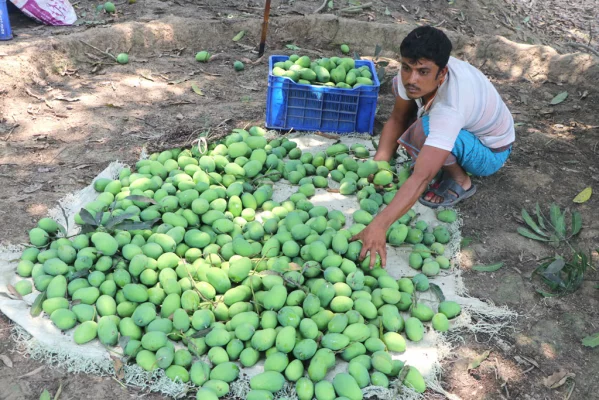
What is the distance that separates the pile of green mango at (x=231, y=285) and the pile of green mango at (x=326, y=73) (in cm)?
105

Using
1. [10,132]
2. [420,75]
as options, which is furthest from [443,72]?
[10,132]

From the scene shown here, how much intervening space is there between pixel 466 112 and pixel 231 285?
1460 millimetres

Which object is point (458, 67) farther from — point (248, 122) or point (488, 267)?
point (248, 122)

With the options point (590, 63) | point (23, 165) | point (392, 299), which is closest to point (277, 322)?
point (392, 299)

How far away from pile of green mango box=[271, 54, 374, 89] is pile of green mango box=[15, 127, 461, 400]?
41.5 inches

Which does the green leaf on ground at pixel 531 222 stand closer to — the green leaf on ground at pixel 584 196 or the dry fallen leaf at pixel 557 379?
the green leaf on ground at pixel 584 196

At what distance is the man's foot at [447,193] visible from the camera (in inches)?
125

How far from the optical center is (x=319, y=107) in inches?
151

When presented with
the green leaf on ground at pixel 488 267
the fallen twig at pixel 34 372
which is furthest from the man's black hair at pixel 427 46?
the fallen twig at pixel 34 372

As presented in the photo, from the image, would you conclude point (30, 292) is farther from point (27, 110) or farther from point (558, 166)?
point (558, 166)

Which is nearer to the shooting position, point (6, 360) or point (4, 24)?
point (6, 360)

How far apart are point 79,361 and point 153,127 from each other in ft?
7.04

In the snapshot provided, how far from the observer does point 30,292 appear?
2.39 meters

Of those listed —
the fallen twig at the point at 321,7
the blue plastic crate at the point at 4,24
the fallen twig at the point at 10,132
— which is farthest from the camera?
the fallen twig at the point at 321,7
